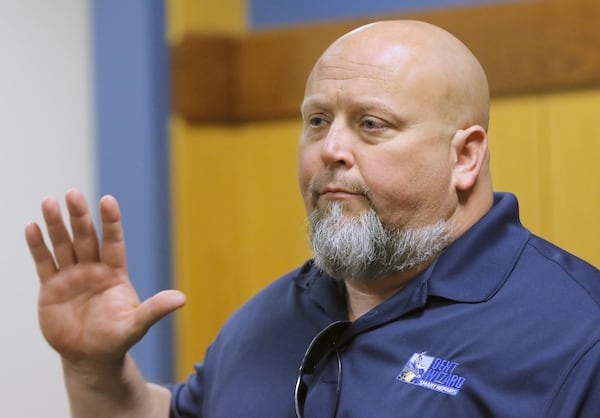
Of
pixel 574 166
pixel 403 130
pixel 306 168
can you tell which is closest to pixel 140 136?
pixel 574 166

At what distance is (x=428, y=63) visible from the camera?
1557 millimetres

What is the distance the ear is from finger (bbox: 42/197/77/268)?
0.66 meters

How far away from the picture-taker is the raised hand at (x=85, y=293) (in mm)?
1619

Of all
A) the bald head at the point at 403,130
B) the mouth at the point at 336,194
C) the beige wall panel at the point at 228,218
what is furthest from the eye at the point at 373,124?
the beige wall panel at the point at 228,218

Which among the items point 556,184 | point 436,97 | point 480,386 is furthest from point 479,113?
point 556,184

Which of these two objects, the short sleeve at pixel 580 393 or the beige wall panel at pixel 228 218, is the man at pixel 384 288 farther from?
the beige wall panel at pixel 228 218

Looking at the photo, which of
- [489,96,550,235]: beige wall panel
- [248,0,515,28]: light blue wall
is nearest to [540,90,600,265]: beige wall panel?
[489,96,550,235]: beige wall panel

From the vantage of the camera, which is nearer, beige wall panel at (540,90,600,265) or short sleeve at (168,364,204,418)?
short sleeve at (168,364,204,418)

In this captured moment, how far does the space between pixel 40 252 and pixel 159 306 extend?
25 cm

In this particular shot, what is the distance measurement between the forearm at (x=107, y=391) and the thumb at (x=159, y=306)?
0.48ft

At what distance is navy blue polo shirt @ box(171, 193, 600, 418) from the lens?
4.36 feet

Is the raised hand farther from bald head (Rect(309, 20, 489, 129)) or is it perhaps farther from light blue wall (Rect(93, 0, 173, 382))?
light blue wall (Rect(93, 0, 173, 382))

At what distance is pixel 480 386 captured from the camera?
135 centimetres

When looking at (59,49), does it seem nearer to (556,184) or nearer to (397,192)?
(556,184)
